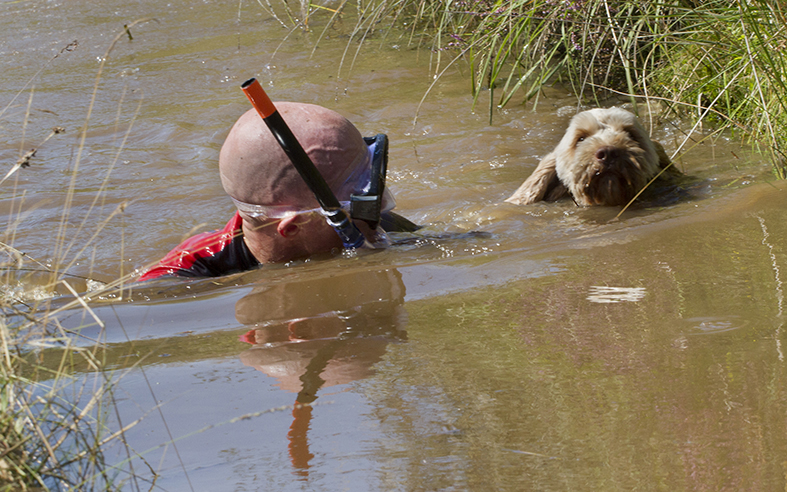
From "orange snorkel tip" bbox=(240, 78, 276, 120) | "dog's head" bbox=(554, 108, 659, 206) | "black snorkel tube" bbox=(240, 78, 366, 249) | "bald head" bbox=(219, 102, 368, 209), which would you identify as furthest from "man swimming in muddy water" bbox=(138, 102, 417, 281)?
"dog's head" bbox=(554, 108, 659, 206)

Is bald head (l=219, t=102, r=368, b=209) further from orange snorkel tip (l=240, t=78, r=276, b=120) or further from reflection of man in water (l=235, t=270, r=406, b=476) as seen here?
reflection of man in water (l=235, t=270, r=406, b=476)

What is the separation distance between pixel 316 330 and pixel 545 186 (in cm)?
269

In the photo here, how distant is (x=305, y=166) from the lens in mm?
3111

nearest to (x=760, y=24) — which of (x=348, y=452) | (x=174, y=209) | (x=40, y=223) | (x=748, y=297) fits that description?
(x=748, y=297)

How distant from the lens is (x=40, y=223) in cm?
540

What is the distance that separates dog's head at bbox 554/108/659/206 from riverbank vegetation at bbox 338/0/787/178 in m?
0.20

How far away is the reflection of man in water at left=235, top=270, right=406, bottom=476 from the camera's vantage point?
6.61 ft

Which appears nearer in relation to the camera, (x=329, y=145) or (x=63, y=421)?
(x=63, y=421)

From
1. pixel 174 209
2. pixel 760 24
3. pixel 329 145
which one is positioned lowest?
pixel 174 209

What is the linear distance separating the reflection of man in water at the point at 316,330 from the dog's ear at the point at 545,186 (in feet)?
6.42

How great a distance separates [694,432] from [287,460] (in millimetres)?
877

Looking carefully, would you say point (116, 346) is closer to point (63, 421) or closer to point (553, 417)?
point (63, 421)

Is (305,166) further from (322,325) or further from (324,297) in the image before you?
(322,325)

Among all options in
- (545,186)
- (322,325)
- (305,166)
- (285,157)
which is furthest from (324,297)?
(545,186)
